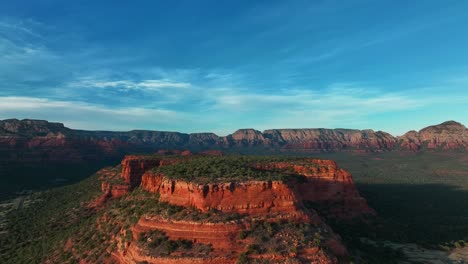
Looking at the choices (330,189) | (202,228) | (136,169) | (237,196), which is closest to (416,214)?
(330,189)

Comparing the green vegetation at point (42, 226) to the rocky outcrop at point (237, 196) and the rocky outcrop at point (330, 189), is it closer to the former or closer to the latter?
the rocky outcrop at point (237, 196)

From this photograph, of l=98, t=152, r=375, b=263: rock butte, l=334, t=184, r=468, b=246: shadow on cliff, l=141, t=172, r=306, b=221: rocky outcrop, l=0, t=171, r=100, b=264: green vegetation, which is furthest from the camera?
l=334, t=184, r=468, b=246: shadow on cliff

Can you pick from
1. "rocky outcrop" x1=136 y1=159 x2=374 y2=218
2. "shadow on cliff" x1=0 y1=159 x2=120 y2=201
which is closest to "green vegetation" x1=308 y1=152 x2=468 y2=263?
"rocky outcrop" x1=136 y1=159 x2=374 y2=218

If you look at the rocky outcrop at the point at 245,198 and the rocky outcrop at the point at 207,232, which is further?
the rocky outcrop at the point at 245,198

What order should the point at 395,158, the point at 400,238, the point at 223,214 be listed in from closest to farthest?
the point at 223,214 → the point at 400,238 → the point at 395,158

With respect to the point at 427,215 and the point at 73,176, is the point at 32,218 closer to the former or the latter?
the point at 73,176

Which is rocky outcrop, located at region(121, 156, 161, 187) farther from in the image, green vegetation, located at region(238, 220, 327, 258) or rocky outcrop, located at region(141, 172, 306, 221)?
green vegetation, located at region(238, 220, 327, 258)

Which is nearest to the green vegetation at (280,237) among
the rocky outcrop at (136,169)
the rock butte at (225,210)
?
the rock butte at (225,210)

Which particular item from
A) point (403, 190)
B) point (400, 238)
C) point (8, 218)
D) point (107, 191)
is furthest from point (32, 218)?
point (403, 190)

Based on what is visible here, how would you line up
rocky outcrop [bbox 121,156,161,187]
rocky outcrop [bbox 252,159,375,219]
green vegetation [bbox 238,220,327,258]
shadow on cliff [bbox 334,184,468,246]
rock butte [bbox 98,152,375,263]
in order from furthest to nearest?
rocky outcrop [bbox 121,156,161,187]
rocky outcrop [bbox 252,159,375,219]
shadow on cliff [bbox 334,184,468,246]
rock butte [bbox 98,152,375,263]
green vegetation [bbox 238,220,327,258]
